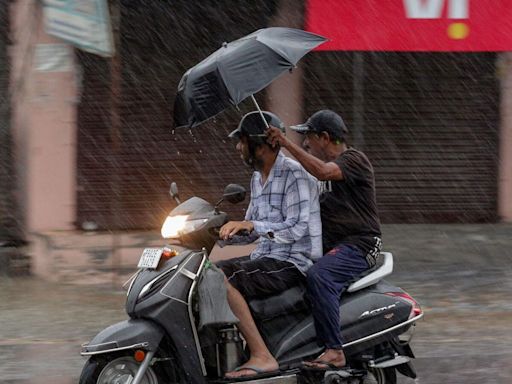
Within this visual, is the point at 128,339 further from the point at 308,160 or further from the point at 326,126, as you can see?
the point at 326,126

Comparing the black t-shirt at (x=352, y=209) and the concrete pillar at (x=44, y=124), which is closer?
the black t-shirt at (x=352, y=209)

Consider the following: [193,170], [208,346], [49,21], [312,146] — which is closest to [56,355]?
[208,346]

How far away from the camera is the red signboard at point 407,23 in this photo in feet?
37.1

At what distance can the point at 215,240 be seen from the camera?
18.3 ft

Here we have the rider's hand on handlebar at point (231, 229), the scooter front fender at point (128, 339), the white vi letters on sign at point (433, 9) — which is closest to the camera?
the scooter front fender at point (128, 339)

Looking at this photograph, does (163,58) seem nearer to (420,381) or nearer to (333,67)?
(333,67)

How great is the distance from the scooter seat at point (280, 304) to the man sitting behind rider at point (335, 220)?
11cm

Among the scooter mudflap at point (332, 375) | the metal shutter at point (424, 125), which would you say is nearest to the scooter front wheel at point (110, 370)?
the scooter mudflap at point (332, 375)

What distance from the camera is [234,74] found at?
5332 mm

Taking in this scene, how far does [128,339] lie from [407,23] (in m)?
7.07

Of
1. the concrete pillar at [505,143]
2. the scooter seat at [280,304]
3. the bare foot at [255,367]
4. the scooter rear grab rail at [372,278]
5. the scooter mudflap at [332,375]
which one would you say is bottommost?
the concrete pillar at [505,143]

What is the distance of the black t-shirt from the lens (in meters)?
5.77

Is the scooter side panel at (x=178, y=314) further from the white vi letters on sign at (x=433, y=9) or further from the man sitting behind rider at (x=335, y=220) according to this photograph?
the white vi letters on sign at (x=433, y=9)

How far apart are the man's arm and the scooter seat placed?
2.23ft
